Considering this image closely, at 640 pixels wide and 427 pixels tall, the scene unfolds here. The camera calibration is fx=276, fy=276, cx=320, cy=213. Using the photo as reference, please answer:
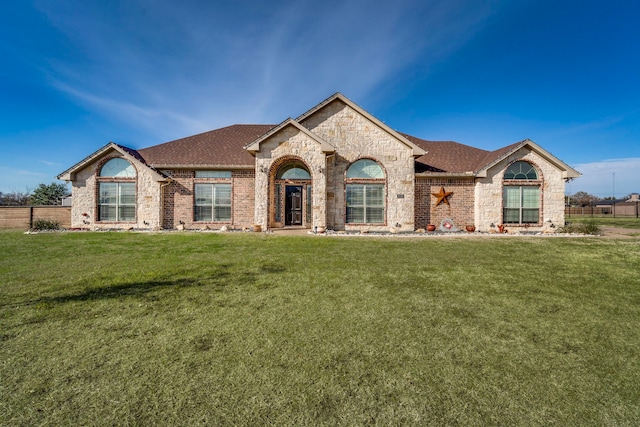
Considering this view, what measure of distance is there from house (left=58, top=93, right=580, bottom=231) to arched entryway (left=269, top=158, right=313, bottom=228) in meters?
0.08

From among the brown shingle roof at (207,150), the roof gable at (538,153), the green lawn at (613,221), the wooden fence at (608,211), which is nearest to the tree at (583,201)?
the wooden fence at (608,211)

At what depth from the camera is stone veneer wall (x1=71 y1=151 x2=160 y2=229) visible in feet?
49.6

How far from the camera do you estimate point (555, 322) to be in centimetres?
374

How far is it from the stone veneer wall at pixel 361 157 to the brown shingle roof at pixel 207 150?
4.52 meters

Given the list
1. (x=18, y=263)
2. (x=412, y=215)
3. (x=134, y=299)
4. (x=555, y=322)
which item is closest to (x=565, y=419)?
(x=555, y=322)

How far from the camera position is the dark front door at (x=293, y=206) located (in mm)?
16139

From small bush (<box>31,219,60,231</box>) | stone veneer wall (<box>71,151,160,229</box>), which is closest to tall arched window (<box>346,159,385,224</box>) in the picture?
stone veneer wall (<box>71,151,160,229</box>)

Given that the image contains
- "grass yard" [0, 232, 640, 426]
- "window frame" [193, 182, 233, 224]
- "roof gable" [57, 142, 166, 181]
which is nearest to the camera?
"grass yard" [0, 232, 640, 426]

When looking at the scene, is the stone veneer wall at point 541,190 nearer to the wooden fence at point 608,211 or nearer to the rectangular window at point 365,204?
the rectangular window at point 365,204

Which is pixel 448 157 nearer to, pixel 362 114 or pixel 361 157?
pixel 361 157

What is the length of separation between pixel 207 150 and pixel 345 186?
28.2 ft

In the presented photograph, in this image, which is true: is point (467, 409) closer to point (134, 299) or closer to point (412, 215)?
point (134, 299)

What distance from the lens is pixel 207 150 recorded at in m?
16.6

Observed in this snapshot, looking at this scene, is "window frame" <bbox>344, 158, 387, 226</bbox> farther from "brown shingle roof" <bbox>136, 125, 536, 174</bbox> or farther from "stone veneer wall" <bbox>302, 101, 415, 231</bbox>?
"brown shingle roof" <bbox>136, 125, 536, 174</bbox>
